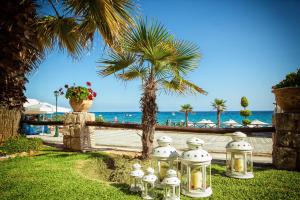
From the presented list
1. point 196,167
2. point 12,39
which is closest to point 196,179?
point 196,167

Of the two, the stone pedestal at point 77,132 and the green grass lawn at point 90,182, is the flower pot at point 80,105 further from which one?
the green grass lawn at point 90,182

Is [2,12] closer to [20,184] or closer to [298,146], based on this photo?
[20,184]

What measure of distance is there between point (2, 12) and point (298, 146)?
547 centimetres

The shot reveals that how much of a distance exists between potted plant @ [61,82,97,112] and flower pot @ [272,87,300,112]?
16.4 feet

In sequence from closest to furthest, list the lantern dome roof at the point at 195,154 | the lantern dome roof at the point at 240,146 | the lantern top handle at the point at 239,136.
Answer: the lantern dome roof at the point at 195,154
the lantern dome roof at the point at 240,146
the lantern top handle at the point at 239,136

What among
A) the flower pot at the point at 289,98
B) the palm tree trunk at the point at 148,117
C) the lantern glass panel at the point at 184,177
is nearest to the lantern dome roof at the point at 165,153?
the lantern glass panel at the point at 184,177

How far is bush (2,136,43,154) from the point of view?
576cm

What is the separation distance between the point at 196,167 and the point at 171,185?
0.46 meters

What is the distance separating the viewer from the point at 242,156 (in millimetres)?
3793

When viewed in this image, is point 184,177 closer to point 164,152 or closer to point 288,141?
point 164,152

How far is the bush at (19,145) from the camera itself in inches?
227

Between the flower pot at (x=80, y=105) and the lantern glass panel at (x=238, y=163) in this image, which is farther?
the flower pot at (x=80, y=105)

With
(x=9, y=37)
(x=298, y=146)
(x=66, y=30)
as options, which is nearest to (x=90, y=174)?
(x=9, y=37)

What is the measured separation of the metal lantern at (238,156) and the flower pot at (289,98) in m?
1.38
